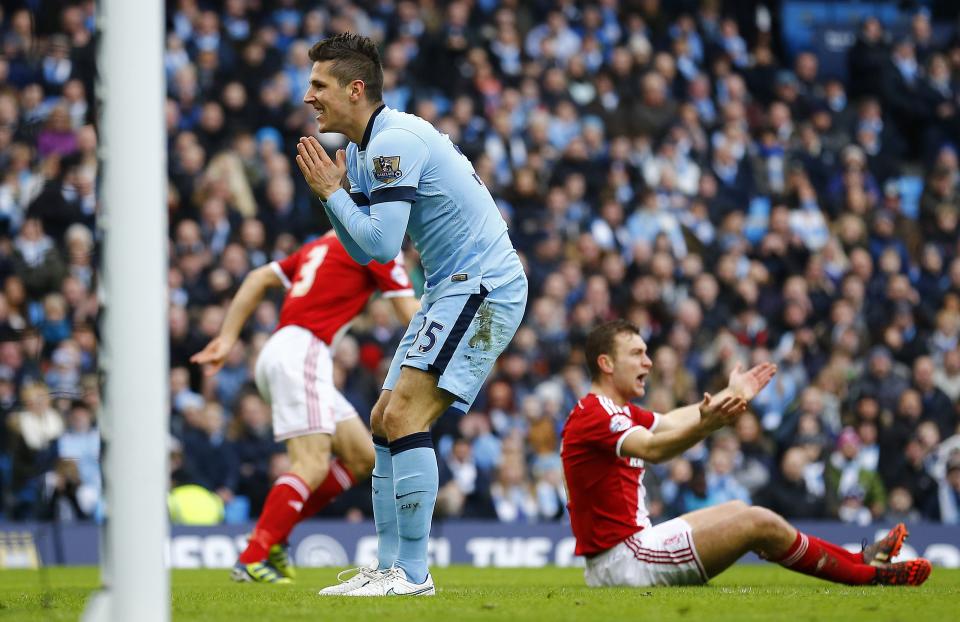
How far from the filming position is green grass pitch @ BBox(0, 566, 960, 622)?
5496 mm

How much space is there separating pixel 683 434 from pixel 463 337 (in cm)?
115

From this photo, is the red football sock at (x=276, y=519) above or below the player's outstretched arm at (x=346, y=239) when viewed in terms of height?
below

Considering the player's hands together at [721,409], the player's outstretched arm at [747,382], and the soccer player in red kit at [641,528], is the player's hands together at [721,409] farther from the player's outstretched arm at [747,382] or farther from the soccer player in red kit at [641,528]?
the soccer player in red kit at [641,528]

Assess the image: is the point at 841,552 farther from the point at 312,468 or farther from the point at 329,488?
the point at 329,488

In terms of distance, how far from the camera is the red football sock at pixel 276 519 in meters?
8.55

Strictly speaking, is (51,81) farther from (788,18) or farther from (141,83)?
(788,18)

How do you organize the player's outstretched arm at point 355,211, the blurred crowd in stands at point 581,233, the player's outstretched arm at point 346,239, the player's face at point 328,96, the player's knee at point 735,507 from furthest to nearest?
the blurred crowd in stands at point 581,233 < the player's knee at point 735,507 < the player's face at point 328,96 < the player's outstretched arm at point 346,239 < the player's outstretched arm at point 355,211

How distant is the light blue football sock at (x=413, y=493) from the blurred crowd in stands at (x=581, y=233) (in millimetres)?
4975

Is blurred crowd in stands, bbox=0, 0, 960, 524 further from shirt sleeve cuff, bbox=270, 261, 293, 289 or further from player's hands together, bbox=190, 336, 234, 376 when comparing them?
shirt sleeve cuff, bbox=270, 261, 293, 289

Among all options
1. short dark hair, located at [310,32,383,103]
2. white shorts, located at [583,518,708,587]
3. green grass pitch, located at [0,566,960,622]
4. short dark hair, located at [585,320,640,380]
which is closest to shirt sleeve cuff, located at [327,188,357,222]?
short dark hair, located at [310,32,383,103]

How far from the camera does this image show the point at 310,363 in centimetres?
909

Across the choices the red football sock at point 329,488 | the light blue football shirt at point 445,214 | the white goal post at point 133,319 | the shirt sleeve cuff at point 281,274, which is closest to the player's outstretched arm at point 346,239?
the light blue football shirt at point 445,214

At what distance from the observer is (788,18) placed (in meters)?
23.5

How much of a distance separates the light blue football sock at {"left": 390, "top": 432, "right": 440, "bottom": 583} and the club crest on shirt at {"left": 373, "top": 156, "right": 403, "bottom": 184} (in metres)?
1.20
